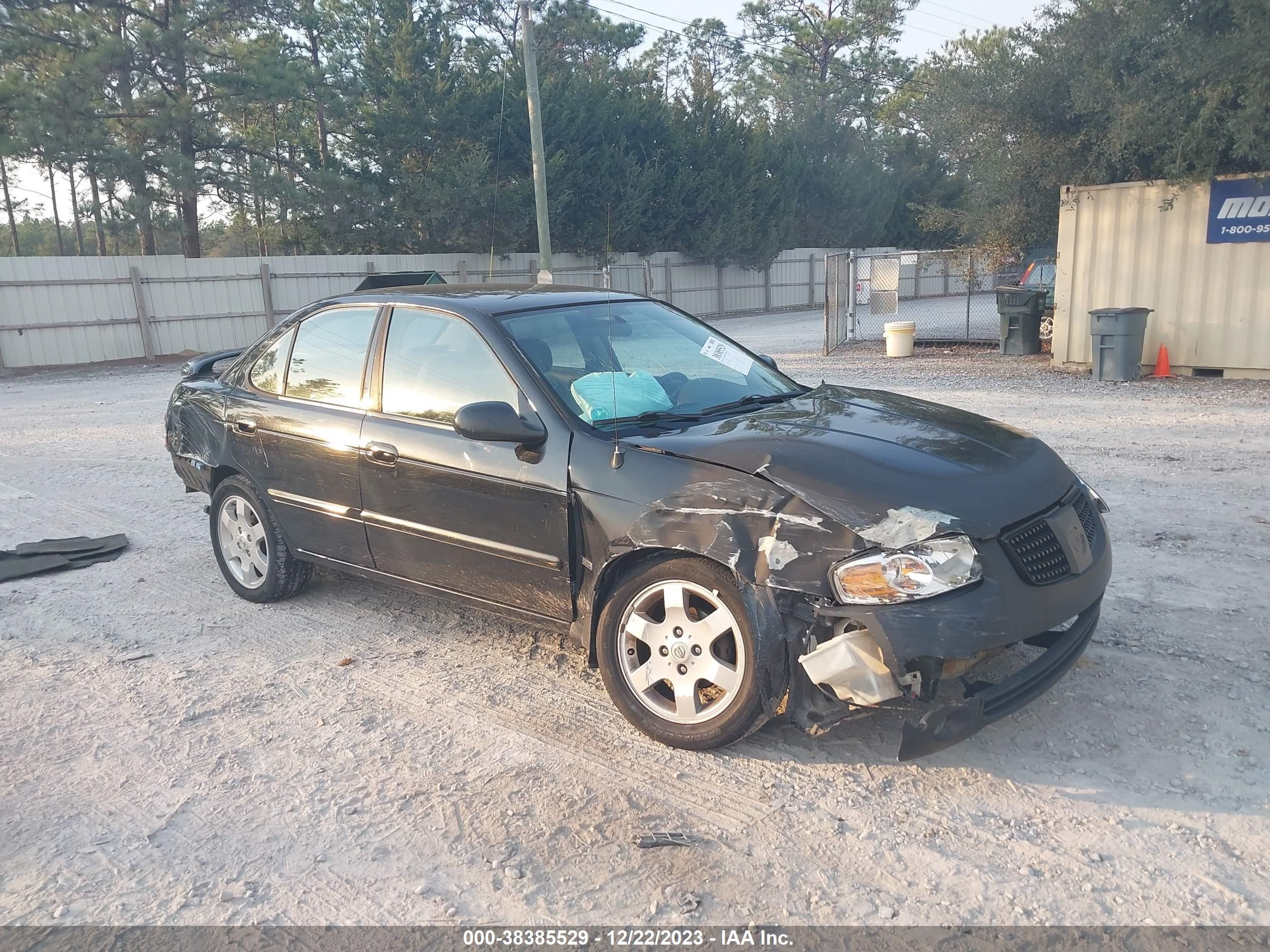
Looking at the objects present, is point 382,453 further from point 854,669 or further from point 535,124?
point 535,124

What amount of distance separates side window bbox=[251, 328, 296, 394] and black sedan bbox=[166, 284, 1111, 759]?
0.7 inches

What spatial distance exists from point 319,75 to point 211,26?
2.79m

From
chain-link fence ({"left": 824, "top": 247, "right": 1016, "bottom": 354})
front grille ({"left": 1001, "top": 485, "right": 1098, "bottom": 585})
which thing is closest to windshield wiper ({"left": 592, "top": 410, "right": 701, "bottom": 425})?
front grille ({"left": 1001, "top": 485, "right": 1098, "bottom": 585})

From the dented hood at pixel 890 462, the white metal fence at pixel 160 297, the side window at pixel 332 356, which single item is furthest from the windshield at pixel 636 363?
the white metal fence at pixel 160 297

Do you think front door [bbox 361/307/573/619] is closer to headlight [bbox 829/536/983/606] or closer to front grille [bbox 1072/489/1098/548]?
headlight [bbox 829/536/983/606]

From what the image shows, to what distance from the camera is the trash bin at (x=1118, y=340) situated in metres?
12.5

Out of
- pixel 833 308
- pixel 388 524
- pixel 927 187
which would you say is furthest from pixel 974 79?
pixel 927 187

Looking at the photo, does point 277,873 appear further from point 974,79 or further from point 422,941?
point 974,79

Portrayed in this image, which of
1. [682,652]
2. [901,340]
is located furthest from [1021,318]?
[682,652]

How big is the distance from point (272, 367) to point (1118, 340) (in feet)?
35.8

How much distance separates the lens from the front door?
3.97 metres

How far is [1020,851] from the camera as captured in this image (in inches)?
117

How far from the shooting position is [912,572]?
317cm

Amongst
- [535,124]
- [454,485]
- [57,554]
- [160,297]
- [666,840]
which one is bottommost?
A: [666,840]
